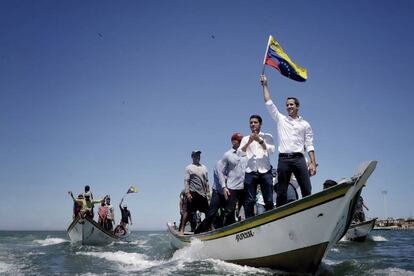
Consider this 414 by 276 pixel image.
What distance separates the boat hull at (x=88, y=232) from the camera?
16938 millimetres

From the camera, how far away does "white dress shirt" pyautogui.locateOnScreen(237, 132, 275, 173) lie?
6453 millimetres

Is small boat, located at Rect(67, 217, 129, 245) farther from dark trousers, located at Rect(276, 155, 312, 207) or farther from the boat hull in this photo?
dark trousers, located at Rect(276, 155, 312, 207)

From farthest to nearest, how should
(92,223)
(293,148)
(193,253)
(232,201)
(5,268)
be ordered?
(92,223)
(5,268)
(193,253)
(232,201)
(293,148)

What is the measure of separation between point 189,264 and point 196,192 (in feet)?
7.66

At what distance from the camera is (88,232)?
17.0 m

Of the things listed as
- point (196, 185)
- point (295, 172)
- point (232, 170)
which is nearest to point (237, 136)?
point (232, 170)

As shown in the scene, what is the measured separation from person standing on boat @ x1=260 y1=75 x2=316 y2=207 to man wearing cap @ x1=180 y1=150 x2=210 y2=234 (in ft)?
10.2

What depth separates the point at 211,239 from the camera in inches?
275

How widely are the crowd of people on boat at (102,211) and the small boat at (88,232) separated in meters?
0.19

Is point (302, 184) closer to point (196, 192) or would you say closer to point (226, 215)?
point (226, 215)

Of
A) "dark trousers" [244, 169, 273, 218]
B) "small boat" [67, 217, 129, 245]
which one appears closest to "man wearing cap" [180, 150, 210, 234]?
"dark trousers" [244, 169, 273, 218]

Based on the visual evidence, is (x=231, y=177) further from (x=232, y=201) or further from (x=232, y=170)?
(x=232, y=201)

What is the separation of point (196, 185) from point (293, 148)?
145 inches

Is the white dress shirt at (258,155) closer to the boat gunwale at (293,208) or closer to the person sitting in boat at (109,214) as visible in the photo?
the boat gunwale at (293,208)
